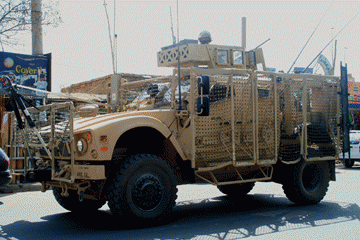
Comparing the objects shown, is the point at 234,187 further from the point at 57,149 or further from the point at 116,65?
the point at 57,149

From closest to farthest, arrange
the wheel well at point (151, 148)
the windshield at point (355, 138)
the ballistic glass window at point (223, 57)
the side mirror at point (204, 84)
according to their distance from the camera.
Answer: the side mirror at point (204, 84), the wheel well at point (151, 148), the ballistic glass window at point (223, 57), the windshield at point (355, 138)

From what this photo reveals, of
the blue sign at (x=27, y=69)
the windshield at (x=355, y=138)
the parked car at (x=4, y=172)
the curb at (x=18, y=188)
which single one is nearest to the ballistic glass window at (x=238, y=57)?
the parked car at (x=4, y=172)

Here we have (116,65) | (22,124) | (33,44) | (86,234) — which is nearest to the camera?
(86,234)

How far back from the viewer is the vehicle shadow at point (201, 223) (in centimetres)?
619

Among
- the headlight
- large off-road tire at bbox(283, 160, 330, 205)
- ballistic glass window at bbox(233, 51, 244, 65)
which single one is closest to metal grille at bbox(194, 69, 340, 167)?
large off-road tire at bbox(283, 160, 330, 205)

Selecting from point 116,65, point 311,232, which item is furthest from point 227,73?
point 311,232

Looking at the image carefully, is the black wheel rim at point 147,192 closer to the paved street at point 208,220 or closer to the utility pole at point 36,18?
the paved street at point 208,220

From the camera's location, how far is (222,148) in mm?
7605

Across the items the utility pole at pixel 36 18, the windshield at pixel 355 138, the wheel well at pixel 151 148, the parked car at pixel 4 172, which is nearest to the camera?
the wheel well at pixel 151 148

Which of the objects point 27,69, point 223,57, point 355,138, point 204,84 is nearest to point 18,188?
point 27,69

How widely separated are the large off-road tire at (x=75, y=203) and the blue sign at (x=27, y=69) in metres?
8.18

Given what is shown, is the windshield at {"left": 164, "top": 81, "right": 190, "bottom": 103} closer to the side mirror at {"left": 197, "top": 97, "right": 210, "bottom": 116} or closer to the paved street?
the side mirror at {"left": 197, "top": 97, "right": 210, "bottom": 116}

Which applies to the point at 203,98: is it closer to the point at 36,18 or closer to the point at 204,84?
the point at 204,84

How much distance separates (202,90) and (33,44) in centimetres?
1253
